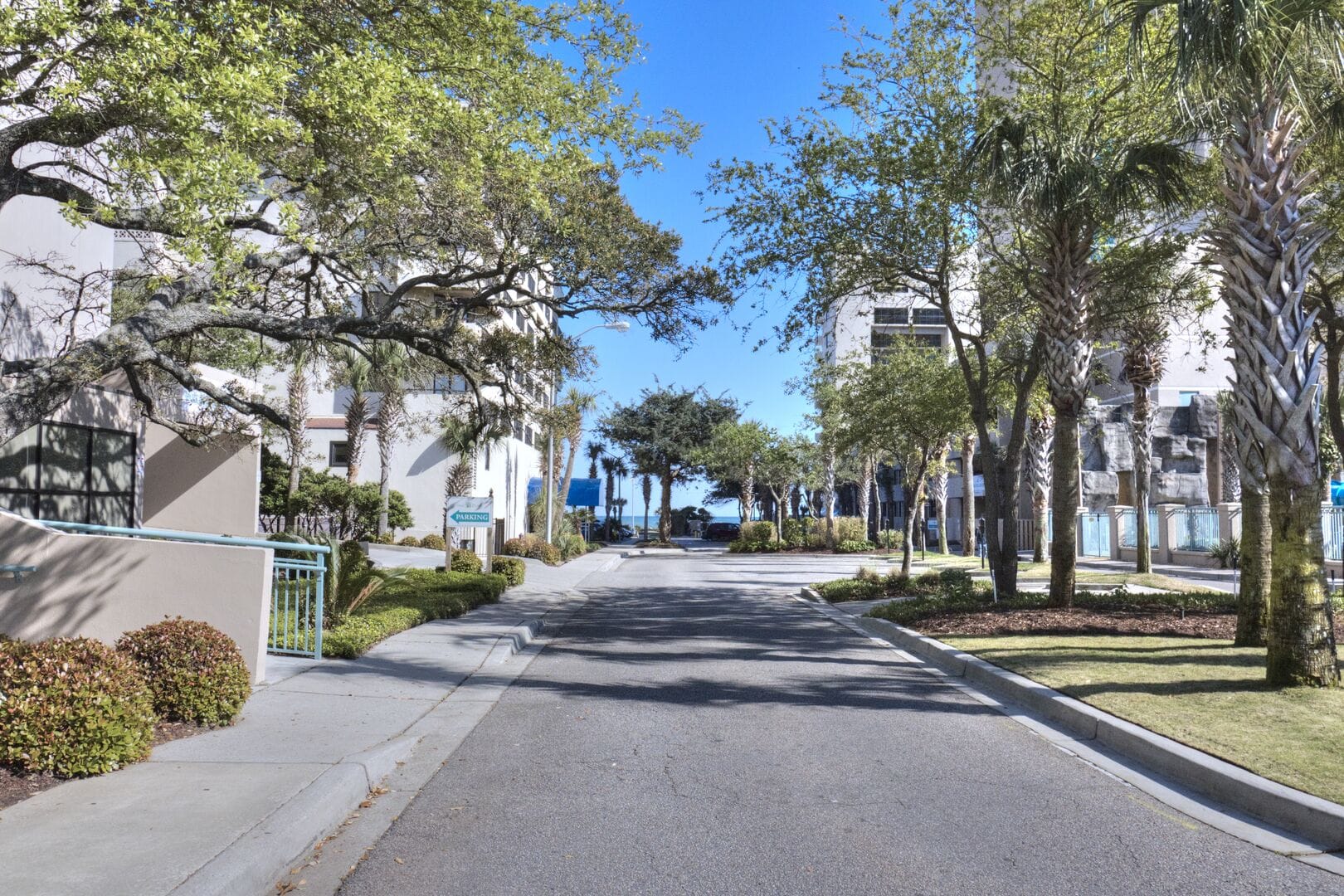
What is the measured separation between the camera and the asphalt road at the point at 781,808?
15.6ft

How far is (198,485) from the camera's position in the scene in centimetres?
1705

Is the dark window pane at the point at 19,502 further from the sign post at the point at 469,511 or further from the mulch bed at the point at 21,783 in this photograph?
the sign post at the point at 469,511

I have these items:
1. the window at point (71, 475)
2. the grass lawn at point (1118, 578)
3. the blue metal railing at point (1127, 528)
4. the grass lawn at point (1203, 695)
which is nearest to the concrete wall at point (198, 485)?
the window at point (71, 475)

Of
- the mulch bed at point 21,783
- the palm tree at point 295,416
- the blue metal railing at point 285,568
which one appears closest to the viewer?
the mulch bed at point 21,783

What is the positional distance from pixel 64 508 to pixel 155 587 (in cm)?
613

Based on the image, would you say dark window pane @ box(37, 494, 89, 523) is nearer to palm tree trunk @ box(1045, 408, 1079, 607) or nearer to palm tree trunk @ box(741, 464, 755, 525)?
palm tree trunk @ box(1045, 408, 1079, 607)

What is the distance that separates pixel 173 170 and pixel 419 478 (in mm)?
32459

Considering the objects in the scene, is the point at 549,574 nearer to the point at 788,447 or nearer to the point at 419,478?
the point at 419,478

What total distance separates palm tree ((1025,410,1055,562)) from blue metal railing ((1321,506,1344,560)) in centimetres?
736

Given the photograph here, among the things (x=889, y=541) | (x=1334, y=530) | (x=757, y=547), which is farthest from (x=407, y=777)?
(x=889, y=541)

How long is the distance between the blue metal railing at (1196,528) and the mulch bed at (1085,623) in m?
19.1

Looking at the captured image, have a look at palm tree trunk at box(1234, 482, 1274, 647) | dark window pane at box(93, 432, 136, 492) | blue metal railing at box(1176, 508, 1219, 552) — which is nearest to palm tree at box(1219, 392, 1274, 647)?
palm tree trunk at box(1234, 482, 1274, 647)

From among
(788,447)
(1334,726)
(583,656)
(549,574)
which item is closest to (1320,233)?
(1334,726)

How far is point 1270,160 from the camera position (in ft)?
29.5
